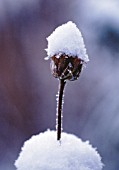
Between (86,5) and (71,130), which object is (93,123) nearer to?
(71,130)

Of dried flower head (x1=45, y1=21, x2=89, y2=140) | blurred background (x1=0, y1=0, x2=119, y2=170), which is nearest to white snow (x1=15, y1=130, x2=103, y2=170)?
dried flower head (x1=45, y1=21, x2=89, y2=140)

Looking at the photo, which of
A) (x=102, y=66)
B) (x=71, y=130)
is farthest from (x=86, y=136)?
(x=102, y=66)

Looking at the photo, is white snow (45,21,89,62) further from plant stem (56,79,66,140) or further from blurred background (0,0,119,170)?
blurred background (0,0,119,170)

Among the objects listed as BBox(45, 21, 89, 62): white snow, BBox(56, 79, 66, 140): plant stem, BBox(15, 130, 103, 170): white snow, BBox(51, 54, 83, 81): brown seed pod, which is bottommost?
BBox(15, 130, 103, 170): white snow

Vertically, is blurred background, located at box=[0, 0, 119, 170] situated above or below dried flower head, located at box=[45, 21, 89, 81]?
above

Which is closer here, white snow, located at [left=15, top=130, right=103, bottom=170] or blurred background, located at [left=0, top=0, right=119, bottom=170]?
white snow, located at [left=15, top=130, right=103, bottom=170]

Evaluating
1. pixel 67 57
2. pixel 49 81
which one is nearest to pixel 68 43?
pixel 67 57

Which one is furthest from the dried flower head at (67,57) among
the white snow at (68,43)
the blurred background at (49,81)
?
the blurred background at (49,81)
